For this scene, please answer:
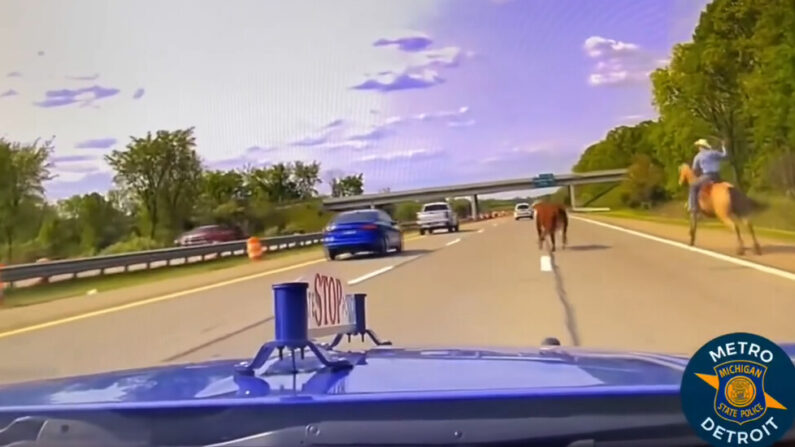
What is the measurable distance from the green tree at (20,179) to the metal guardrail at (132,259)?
2906 millimetres

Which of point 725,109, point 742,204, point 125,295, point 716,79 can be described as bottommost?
point 125,295

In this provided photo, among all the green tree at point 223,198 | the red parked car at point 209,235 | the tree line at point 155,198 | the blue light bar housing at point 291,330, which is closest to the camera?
the blue light bar housing at point 291,330

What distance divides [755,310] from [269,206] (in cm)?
501

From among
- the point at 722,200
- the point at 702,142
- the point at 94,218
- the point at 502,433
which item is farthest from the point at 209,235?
the point at 502,433

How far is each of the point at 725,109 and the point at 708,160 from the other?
1151mm

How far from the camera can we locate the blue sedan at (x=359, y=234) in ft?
52.3

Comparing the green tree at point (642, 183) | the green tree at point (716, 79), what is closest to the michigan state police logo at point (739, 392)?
the green tree at point (716, 79)

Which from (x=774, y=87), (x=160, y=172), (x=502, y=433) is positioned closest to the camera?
(x=502, y=433)

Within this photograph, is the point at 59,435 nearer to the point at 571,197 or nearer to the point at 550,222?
the point at 571,197

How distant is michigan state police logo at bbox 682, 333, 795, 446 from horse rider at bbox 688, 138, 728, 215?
8882mm

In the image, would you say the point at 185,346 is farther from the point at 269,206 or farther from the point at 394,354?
the point at 394,354

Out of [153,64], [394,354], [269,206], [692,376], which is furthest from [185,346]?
[692,376]

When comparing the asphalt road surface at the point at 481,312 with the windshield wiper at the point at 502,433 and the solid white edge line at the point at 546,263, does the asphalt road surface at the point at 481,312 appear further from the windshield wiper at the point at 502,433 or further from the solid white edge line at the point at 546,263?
the windshield wiper at the point at 502,433

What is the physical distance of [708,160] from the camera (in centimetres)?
1198
